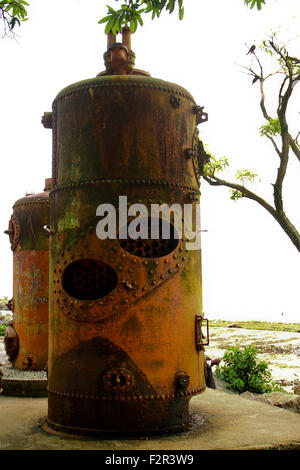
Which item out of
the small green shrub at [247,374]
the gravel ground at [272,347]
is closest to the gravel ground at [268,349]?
the gravel ground at [272,347]

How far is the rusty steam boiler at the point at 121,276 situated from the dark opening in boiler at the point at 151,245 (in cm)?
1

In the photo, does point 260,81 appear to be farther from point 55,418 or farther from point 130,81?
point 55,418

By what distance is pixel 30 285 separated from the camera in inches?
409

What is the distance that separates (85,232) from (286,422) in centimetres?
350

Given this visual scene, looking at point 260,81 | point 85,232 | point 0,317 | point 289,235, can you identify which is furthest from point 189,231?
point 0,317

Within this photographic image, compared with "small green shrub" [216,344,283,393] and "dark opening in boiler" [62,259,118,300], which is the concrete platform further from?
"small green shrub" [216,344,283,393]

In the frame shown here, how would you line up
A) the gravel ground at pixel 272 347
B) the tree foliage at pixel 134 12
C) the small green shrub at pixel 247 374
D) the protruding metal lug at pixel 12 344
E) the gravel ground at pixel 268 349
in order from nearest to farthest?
the tree foliage at pixel 134 12
the protruding metal lug at pixel 12 344
the small green shrub at pixel 247 374
the gravel ground at pixel 268 349
the gravel ground at pixel 272 347

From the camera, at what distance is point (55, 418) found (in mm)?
6121

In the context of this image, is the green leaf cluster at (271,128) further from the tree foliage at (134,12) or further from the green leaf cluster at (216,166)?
the tree foliage at (134,12)

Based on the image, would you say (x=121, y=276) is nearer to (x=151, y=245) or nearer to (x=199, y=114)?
(x=151, y=245)

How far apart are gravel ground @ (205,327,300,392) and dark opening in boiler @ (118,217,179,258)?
24.1ft

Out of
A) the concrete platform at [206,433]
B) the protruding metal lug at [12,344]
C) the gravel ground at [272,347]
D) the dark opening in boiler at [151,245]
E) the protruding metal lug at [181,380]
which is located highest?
the dark opening in boiler at [151,245]

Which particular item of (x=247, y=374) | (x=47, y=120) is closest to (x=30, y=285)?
(x=47, y=120)

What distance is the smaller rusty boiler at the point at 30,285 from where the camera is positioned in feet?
33.7
